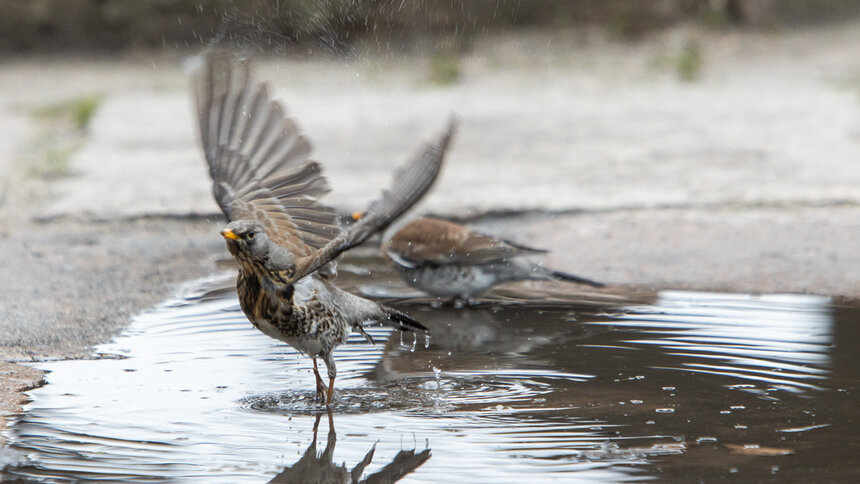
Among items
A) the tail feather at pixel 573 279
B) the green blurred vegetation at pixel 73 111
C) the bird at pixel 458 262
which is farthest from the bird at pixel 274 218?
the green blurred vegetation at pixel 73 111

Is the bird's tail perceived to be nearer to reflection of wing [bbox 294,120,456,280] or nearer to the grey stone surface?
reflection of wing [bbox 294,120,456,280]

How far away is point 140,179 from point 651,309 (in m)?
3.93

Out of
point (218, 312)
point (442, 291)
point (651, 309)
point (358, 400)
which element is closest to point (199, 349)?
point (218, 312)

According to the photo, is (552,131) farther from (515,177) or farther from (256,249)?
(256,249)

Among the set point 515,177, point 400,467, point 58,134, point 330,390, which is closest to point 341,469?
point 400,467

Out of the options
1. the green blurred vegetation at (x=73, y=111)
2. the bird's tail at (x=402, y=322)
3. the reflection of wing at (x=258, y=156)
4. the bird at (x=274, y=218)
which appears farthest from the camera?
the green blurred vegetation at (x=73, y=111)

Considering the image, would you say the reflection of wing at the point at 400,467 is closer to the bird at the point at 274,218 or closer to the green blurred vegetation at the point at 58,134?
the bird at the point at 274,218

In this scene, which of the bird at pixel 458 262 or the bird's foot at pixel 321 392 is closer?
the bird's foot at pixel 321 392

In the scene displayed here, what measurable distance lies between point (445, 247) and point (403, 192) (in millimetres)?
1957

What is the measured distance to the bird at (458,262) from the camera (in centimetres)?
497

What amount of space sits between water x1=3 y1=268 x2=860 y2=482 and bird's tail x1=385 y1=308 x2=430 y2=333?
4.3 inches

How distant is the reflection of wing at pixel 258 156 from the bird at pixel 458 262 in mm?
660

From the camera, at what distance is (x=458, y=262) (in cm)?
493

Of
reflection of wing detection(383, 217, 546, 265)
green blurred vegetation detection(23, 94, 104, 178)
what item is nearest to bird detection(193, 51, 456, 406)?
reflection of wing detection(383, 217, 546, 265)
